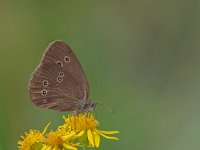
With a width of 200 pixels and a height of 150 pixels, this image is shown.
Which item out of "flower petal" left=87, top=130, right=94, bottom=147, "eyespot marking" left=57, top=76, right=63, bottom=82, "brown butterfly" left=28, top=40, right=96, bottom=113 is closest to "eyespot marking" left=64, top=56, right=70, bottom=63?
"brown butterfly" left=28, top=40, right=96, bottom=113

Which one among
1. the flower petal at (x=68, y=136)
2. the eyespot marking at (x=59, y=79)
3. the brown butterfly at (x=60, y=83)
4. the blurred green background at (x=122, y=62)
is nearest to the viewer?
the flower petal at (x=68, y=136)

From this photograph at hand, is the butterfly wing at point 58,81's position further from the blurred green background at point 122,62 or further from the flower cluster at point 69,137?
the blurred green background at point 122,62

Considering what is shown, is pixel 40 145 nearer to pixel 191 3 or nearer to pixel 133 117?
pixel 133 117

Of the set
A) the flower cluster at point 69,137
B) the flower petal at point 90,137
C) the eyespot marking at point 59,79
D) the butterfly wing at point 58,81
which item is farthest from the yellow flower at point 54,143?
the eyespot marking at point 59,79

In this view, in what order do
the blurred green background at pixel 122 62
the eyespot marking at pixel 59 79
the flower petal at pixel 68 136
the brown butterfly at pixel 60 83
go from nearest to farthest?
1. the flower petal at pixel 68 136
2. the brown butterfly at pixel 60 83
3. the eyespot marking at pixel 59 79
4. the blurred green background at pixel 122 62

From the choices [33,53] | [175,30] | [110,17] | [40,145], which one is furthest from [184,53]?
[40,145]

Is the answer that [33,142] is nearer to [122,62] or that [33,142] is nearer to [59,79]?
[59,79]
